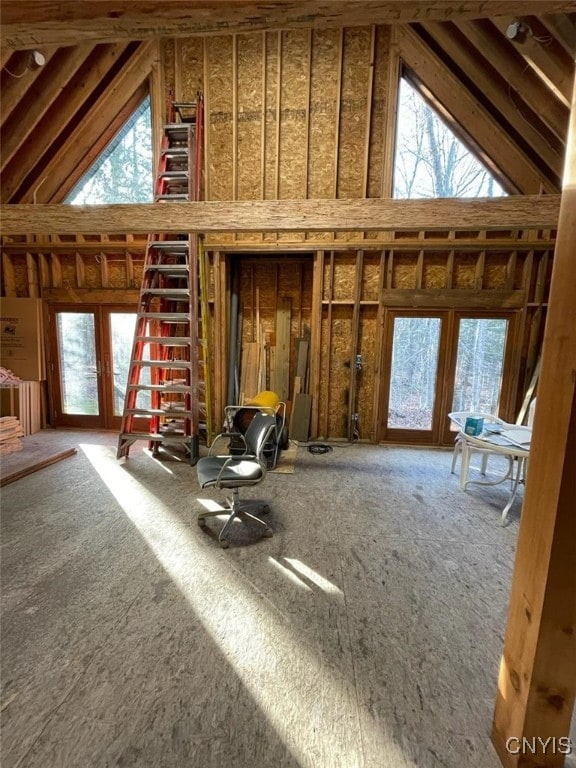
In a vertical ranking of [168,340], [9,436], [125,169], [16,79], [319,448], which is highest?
[16,79]

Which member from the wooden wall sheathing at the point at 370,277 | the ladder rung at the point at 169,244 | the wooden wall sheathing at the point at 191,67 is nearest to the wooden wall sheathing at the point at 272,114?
the wooden wall sheathing at the point at 191,67

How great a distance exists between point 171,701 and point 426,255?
16.1 feet

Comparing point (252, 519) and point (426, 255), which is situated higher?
point (426, 255)

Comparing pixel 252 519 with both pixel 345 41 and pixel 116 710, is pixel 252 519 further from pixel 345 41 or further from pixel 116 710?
pixel 345 41

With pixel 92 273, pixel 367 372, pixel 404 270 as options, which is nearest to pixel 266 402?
pixel 367 372

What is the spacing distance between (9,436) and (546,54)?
21.5 feet

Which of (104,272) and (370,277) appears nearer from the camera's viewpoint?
(370,277)

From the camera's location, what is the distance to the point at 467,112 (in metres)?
4.03

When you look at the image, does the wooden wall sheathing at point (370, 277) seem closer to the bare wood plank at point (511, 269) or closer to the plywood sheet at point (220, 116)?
the bare wood plank at point (511, 269)

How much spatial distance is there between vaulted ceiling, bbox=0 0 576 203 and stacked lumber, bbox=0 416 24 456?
317cm

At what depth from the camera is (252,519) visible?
264 centimetres

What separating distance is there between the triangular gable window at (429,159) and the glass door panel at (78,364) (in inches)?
188

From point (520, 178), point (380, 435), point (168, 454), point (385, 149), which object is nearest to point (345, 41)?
point (385, 149)

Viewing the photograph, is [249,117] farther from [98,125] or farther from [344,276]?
[344,276]
